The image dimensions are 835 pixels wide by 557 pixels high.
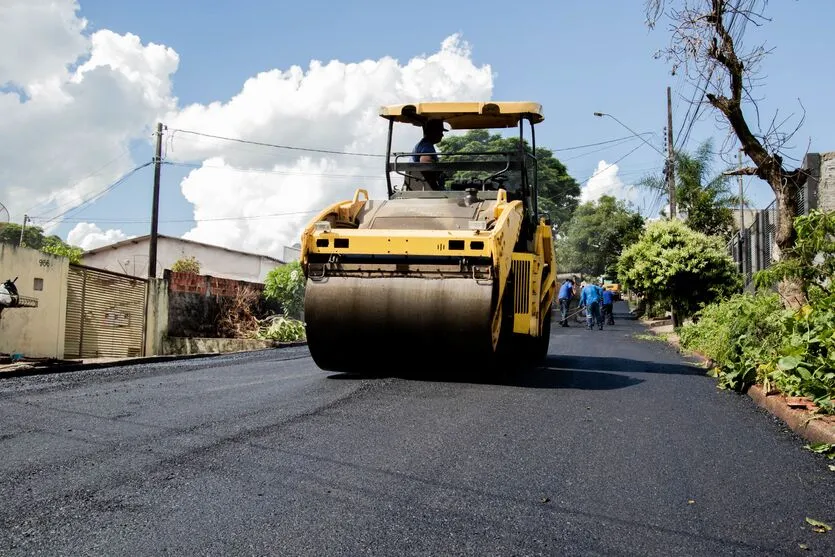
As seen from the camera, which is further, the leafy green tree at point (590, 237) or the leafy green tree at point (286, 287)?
the leafy green tree at point (590, 237)

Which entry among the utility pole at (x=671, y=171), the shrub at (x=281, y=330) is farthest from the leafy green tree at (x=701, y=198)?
the shrub at (x=281, y=330)

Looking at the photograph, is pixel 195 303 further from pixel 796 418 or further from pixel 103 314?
pixel 796 418

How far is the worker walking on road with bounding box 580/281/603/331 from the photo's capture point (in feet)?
73.7

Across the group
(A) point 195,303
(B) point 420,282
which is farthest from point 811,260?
(A) point 195,303

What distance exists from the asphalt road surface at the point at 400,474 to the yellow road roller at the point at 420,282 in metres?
0.47

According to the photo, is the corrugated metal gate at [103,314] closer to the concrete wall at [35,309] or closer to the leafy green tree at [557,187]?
the concrete wall at [35,309]

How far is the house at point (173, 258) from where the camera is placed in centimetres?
3828

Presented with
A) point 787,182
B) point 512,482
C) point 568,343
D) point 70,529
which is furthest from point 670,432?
point 568,343

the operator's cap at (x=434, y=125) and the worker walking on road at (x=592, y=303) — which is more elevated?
the operator's cap at (x=434, y=125)

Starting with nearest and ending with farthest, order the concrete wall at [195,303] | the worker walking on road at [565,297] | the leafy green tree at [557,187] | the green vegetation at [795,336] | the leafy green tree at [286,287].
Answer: the green vegetation at [795,336], the concrete wall at [195,303], the leafy green tree at [286,287], the worker walking on road at [565,297], the leafy green tree at [557,187]

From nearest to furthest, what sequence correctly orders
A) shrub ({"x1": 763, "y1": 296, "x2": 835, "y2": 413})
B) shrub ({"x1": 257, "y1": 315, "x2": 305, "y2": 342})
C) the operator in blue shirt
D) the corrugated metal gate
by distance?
1. shrub ({"x1": 763, "y1": 296, "x2": 835, "y2": 413})
2. the operator in blue shirt
3. the corrugated metal gate
4. shrub ({"x1": 257, "y1": 315, "x2": 305, "y2": 342})

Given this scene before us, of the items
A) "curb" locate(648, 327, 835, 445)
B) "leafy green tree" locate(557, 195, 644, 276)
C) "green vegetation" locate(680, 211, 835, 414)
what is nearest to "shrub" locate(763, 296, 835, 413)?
"green vegetation" locate(680, 211, 835, 414)

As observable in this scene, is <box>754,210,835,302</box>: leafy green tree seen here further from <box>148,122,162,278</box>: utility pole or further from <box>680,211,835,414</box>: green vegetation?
<box>148,122,162,278</box>: utility pole

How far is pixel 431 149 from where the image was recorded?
31.4 ft
